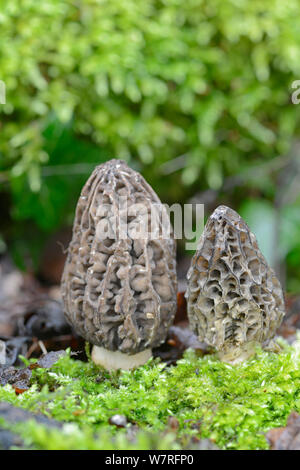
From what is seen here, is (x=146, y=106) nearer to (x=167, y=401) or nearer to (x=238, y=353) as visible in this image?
(x=238, y=353)

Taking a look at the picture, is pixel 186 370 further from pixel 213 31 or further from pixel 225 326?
pixel 213 31

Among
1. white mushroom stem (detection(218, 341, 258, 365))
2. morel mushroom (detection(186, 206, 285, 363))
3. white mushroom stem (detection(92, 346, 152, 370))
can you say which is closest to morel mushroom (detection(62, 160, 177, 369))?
white mushroom stem (detection(92, 346, 152, 370))

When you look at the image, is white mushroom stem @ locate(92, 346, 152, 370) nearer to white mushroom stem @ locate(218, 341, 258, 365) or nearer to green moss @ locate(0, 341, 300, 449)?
green moss @ locate(0, 341, 300, 449)

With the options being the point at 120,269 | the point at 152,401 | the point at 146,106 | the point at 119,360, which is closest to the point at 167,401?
the point at 152,401

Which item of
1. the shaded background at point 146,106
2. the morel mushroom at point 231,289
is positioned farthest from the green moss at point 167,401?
the shaded background at point 146,106

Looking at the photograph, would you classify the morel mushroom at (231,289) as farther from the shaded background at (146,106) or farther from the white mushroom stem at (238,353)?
the shaded background at (146,106)

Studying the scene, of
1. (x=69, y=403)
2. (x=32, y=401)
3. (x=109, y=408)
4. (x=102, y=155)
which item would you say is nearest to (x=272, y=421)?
(x=109, y=408)
